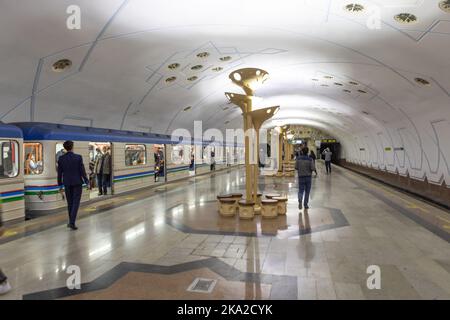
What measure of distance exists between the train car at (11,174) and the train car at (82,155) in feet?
2.09

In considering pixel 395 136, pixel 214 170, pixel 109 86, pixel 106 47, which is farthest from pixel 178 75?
pixel 214 170

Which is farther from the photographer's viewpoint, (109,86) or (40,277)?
(109,86)

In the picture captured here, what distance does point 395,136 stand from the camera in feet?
49.0

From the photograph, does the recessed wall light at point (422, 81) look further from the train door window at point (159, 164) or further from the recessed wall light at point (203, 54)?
the train door window at point (159, 164)

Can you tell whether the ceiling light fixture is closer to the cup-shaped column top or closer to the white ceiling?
the white ceiling

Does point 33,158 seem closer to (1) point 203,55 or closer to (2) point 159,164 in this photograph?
(1) point 203,55

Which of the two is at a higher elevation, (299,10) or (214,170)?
(299,10)

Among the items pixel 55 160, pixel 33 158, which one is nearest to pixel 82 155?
pixel 55 160

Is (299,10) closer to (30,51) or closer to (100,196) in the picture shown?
(30,51)

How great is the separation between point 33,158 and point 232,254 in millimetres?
6111

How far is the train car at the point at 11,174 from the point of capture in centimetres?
702

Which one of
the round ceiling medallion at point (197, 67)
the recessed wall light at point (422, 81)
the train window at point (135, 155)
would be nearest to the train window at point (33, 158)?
the train window at point (135, 155)

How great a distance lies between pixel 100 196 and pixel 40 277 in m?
6.84

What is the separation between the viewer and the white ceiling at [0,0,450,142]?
6113 mm
